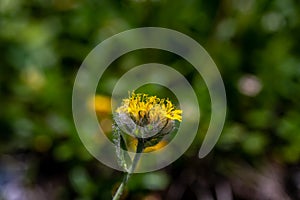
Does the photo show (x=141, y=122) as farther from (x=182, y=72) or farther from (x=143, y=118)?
(x=182, y=72)

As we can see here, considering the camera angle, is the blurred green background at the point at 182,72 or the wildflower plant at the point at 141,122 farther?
the blurred green background at the point at 182,72

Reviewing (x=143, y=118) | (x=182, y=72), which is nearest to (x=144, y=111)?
(x=143, y=118)

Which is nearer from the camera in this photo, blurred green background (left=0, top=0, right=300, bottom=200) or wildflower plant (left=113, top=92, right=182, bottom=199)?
wildflower plant (left=113, top=92, right=182, bottom=199)

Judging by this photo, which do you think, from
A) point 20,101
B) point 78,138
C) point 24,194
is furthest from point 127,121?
point 20,101

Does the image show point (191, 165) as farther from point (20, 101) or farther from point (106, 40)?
point (20, 101)

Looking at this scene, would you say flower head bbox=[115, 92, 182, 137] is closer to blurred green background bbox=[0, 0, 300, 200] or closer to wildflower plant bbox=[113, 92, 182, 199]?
wildflower plant bbox=[113, 92, 182, 199]

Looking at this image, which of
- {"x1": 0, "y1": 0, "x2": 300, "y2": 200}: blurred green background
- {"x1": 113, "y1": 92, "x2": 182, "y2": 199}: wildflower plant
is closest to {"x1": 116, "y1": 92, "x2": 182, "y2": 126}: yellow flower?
{"x1": 113, "y1": 92, "x2": 182, "y2": 199}: wildflower plant

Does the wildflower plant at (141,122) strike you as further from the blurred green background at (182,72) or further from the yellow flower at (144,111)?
the blurred green background at (182,72)

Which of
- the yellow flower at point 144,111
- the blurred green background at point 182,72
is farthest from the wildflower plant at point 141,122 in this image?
the blurred green background at point 182,72

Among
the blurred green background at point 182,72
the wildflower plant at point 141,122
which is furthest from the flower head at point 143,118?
the blurred green background at point 182,72
